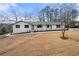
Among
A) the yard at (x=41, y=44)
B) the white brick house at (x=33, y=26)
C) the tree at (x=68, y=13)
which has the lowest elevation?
the yard at (x=41, y=44)

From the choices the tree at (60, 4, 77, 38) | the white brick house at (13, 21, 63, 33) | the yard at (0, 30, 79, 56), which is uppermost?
the tree at (60, 4, 77, 38)

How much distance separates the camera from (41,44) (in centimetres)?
866

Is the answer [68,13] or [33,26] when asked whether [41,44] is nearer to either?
[33,26]

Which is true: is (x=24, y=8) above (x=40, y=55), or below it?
above

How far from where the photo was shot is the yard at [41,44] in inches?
340

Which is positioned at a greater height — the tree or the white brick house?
the tree

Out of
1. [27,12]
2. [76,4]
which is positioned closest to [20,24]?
[27,12]

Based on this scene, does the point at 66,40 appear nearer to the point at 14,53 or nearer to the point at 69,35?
the point at 69,35

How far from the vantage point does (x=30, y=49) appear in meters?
8.65

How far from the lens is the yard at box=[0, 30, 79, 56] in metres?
8.64

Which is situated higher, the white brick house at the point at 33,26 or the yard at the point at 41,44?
the white brick house at the point at 33,26

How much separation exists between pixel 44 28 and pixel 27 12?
300mm

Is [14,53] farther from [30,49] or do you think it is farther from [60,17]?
[60,17]

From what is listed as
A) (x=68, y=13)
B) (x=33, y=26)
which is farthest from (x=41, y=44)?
(x=68, y=13)
